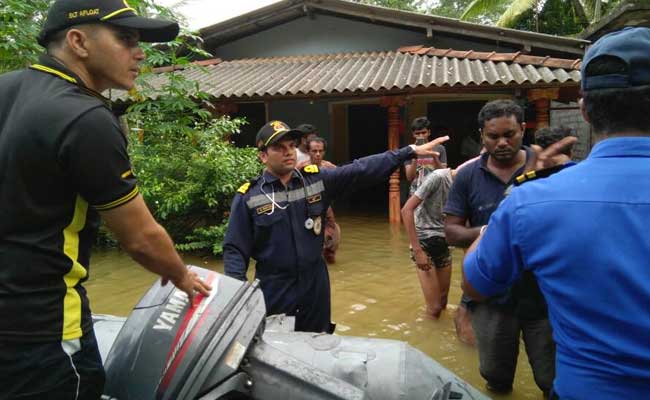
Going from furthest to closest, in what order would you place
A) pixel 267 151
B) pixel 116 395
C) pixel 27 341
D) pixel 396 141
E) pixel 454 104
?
pixel 454 104 → pixel 396 141 → pixel 267 151 → pixel 116 395 → pixel 27 341

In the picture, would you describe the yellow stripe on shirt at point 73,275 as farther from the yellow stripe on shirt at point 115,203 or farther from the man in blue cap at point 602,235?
the man in blue cap at point 602,235

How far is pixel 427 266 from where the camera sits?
404cm

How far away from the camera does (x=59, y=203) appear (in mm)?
1297

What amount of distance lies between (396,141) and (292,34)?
435 centimetres

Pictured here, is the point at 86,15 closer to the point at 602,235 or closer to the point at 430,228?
the point at 602,235

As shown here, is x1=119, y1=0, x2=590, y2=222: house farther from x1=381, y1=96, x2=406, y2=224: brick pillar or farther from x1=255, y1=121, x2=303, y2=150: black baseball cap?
x1=255, y1=121, x2=303, y2=150: black baseball cap

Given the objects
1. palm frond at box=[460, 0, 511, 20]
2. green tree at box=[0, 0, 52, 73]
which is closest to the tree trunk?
palm frond at box=[460, 0, 511, 20]

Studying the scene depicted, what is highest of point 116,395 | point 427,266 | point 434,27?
point 434,27

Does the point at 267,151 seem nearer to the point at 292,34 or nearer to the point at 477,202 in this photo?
the point at 477,202

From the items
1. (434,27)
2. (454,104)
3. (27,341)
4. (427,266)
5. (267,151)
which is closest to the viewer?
(27,341)

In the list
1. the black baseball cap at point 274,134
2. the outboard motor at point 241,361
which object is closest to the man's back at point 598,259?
the outboard motor at point 241,361

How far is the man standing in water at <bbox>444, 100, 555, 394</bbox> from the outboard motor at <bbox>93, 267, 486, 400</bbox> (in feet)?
3.54

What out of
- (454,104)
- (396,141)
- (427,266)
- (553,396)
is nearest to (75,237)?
(553,396)

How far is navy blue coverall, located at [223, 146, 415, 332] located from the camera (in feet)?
8.32
